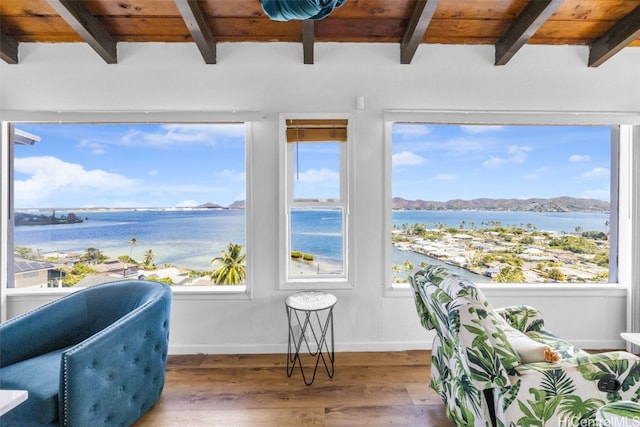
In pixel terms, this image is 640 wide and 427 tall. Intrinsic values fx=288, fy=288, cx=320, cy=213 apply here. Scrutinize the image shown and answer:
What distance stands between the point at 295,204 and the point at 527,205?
217 cm

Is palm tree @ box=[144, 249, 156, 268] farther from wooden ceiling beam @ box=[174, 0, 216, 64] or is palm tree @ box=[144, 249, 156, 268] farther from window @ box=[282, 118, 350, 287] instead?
wooden ceiling beam @ box=[174, 0, 216, 64]

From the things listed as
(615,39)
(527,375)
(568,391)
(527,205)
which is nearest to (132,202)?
(527,375)

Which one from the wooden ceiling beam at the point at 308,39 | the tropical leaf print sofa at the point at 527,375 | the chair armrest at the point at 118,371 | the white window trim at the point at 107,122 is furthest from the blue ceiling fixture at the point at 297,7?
the chair armrest at the point at 118,371

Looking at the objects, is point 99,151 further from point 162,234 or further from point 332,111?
point 332,111

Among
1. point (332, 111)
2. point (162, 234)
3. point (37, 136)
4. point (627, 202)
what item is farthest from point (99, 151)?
point (627, 202)

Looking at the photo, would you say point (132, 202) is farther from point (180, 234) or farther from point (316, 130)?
point (316, 130)

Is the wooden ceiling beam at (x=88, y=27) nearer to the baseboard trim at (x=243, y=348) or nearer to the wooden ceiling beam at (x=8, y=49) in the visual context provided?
the wooden ceiling beam at (x=8, y=49)

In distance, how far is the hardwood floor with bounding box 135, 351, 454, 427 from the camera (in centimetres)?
175

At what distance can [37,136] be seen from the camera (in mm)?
2586

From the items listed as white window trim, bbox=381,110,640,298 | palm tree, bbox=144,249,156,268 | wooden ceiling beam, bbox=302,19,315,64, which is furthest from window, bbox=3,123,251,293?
white window trim, bbox=381,110,640,298

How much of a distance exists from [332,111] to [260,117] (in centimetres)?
62

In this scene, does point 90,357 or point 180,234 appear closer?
point 90,357

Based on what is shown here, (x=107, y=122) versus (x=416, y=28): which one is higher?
(x=416, y=28)

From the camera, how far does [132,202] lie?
8.59 ft
